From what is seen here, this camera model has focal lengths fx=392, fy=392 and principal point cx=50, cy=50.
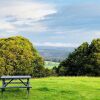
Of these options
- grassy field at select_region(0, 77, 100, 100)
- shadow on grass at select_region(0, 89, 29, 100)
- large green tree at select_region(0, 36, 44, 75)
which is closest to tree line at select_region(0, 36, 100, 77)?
large green tree at select_region(0, 36, 44, 75)

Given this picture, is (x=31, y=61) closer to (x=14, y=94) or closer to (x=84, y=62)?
(x=84, y=62)

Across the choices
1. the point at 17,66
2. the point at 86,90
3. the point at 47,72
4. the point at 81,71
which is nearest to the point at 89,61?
the point at 81,71

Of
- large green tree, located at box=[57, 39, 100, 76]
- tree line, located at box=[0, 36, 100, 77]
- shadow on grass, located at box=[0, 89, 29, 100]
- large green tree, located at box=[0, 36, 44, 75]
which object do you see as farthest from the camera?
large green tree, located at box=[57, 39, 100, 76]

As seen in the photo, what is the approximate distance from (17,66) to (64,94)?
1623 inches

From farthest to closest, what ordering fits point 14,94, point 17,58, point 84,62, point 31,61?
1. point 84,62
2. point 31,61
3. point 17,58
4. point 14,94

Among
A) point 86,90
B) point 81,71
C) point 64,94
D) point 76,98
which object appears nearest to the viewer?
point 76,98

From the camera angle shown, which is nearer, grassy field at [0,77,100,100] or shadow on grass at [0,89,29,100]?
shadow on grass at [0,89,29,100]

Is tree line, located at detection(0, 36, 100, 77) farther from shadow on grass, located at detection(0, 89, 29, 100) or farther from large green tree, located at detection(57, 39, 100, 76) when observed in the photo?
shadow on grass, located at detection(0, 89, 29, 100)

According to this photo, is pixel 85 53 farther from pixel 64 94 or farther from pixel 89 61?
pixel 64 94

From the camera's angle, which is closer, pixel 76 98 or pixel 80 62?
pixel 76 98

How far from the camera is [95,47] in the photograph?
7431 cm

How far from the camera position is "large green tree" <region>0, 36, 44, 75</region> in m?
67.1

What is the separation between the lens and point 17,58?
68500mm

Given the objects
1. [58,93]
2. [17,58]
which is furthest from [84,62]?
[58,93]
